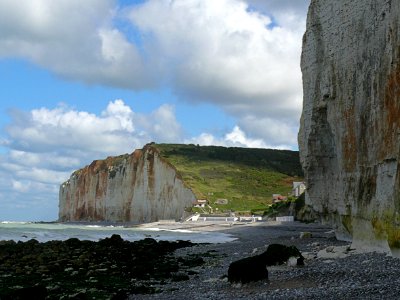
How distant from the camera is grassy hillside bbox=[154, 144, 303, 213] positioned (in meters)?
80.8

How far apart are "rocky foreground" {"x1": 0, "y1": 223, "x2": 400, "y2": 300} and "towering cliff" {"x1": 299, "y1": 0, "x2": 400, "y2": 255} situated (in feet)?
5.96

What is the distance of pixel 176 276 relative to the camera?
16.0 metres

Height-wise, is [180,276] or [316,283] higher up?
[316,283]

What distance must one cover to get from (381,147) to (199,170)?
250 ft

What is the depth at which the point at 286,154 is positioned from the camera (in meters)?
110

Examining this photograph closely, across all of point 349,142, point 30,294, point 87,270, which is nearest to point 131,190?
Answer: point 87,270

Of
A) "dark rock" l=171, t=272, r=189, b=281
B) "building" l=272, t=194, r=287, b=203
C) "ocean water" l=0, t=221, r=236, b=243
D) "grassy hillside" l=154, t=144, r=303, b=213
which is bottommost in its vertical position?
"dark rock" l=171, t=272, r=189, b=281

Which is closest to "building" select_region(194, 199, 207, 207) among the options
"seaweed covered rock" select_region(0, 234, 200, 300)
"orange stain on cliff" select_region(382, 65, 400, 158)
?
"seaweed covered rock" select_region(0, 234, 200, 300)

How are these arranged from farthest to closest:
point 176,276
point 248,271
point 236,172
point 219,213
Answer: point 236,172
point 219,213
point 176,276
point 248,271

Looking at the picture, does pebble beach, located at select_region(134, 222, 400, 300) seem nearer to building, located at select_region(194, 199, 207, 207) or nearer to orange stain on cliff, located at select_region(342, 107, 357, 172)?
orange stain on cliff, located at select_region(342, 107, 357, 172)

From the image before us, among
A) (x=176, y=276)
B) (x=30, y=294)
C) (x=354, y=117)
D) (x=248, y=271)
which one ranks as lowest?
(x=176, y=276)

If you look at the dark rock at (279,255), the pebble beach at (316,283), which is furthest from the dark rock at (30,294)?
the dark rock at (279,255)

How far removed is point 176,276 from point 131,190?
73.9 meters

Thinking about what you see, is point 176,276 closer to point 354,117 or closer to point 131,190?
point 354,117
